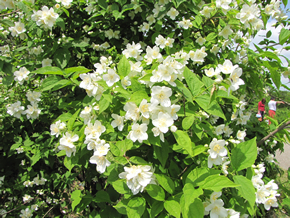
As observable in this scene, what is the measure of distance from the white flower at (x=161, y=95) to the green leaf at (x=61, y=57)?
1.27m

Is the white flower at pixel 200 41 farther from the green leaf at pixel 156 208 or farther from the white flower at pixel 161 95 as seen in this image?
the green leaf at pixel 156 208

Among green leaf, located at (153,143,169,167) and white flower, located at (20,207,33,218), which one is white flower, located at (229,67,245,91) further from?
white flower, located at (20,207,33,218)

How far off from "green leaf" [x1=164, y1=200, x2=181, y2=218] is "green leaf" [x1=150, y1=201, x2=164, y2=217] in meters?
0.05

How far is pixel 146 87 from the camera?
1.29m

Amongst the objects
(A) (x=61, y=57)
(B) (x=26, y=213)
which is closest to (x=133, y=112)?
(A) (x=61, y=57)

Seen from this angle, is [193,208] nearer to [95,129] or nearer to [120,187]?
[120,187]

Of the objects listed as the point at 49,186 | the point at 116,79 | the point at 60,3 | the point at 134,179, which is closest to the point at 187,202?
the point at 134,179

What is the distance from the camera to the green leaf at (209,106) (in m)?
1.13

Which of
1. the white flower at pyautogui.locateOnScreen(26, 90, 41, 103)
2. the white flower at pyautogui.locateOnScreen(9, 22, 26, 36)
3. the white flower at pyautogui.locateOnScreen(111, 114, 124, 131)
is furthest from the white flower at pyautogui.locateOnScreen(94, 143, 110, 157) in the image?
the white flower at pyautogui.locateOnScreen(9, 22, 26, 36)

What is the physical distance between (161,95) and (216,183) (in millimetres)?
554

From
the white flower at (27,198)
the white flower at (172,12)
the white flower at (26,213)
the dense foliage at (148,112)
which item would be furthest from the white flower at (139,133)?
the white flower at (27,198)

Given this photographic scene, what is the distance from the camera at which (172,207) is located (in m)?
1.04

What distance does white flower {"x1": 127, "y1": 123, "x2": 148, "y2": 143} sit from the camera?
3.43 ft

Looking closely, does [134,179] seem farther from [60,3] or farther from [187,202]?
[60,3]
